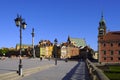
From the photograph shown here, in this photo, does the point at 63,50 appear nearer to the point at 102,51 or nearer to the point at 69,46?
the point at 69,46

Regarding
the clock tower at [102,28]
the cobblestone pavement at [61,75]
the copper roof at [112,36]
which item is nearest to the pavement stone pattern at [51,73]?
the cobblestone pavement at [61,75]

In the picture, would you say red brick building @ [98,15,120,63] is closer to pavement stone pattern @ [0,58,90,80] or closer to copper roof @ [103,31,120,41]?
copper roof @ [103,31,120,41]

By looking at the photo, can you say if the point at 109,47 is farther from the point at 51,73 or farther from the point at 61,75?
the point at 61,75

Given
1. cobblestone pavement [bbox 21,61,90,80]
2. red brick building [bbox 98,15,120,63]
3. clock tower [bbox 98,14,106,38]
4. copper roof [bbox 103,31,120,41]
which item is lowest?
cobblestone pavement [bbox 21,61,90,80]

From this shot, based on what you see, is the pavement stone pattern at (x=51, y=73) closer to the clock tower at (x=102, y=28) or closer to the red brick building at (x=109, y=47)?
the red brick building at (x=109, y=47)

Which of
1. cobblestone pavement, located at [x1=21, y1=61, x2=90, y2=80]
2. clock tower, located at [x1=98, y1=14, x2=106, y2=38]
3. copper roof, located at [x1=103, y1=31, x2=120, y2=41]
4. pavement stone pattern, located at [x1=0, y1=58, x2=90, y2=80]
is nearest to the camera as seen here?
cobblestone pavement, located at [x1=21, y1=61, x2=90, y2=80]

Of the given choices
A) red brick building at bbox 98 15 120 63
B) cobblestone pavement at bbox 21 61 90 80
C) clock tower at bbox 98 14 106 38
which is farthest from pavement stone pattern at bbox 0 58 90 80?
clock tower at bbox 98 14 106 38

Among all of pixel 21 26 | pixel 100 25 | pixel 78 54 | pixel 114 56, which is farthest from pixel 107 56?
pixel 21 26

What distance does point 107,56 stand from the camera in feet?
435

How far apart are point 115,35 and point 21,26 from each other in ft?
373

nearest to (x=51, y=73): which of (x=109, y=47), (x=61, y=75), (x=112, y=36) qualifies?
(x=61, y=75)

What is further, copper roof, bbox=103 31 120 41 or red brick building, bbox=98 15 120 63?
copper roof, bbox=103 31 120 41

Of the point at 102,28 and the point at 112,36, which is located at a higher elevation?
the point at 102,28

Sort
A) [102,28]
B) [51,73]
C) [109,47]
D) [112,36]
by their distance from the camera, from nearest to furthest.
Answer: [51,73] < [109,47] < [112,36] < [102,28]
